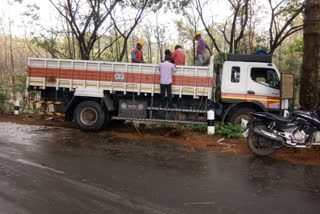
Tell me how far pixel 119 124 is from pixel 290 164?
643cm

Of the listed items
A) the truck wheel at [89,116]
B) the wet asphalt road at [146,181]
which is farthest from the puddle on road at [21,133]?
the truck wheel at [89,116]

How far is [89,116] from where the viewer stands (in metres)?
9.58

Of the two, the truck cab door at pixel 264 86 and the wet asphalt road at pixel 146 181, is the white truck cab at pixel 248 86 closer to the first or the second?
the truck cab door at pixel 264 86

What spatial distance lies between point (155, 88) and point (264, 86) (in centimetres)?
341

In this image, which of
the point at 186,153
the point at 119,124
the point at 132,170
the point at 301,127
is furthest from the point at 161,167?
the point at 119,124

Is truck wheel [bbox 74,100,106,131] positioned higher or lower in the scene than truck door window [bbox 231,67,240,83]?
lower

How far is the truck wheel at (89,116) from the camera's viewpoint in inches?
371

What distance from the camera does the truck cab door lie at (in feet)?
29.7

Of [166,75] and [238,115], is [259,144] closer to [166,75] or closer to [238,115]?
[238,115]

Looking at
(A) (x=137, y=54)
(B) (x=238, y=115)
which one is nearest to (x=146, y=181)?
(B) (x=238, y=115)

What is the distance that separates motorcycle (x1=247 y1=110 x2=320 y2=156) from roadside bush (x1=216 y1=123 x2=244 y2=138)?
61.3 inches

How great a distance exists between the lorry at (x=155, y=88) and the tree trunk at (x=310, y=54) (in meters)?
1.18

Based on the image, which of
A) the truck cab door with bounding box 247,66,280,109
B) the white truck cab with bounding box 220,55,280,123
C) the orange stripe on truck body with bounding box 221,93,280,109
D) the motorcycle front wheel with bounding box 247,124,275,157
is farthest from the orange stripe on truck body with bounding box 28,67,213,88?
the motorcycle front wheel with bounding box 247,124,275,157

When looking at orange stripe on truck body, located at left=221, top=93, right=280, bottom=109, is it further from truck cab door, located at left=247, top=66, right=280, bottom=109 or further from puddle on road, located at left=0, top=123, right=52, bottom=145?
puddle on road, located at left=0, top=123, right=52, bottom=145
